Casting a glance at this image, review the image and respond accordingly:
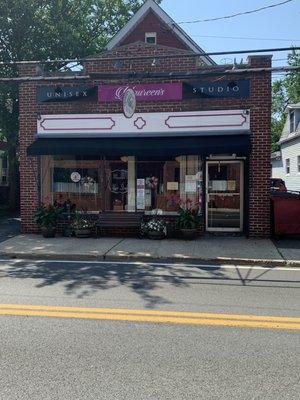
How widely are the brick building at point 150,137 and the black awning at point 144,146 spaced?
0.03 meters

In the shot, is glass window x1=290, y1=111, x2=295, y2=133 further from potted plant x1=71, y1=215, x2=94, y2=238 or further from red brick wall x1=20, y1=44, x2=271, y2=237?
potted plant x1=71, y1=215, x2=94, y2=238

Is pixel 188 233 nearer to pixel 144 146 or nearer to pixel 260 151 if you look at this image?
pixel 144 146

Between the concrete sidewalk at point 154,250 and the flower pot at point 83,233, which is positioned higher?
Result: the flower pot at point 83,233

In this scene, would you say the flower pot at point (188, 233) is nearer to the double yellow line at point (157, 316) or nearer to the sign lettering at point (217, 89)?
the sign lettering at point (217, 89)

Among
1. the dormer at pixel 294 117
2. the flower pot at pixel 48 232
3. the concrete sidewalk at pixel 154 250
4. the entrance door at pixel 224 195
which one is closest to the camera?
the concrete sidewalk at pixel 154 250

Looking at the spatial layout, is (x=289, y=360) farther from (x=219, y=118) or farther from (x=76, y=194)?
(x=76, y=194)

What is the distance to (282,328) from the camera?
5656mm

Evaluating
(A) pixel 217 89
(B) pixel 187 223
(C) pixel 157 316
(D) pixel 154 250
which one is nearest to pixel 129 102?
(A) pixel 217 89

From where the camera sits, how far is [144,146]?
1348 cm

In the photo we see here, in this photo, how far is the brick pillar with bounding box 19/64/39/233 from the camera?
14.4 meters

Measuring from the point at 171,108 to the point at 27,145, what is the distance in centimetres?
455

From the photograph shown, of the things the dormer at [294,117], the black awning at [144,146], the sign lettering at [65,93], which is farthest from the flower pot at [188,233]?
the dormer at [294,117]

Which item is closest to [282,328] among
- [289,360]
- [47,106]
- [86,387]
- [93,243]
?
[289,360]

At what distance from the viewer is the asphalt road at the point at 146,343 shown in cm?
403
